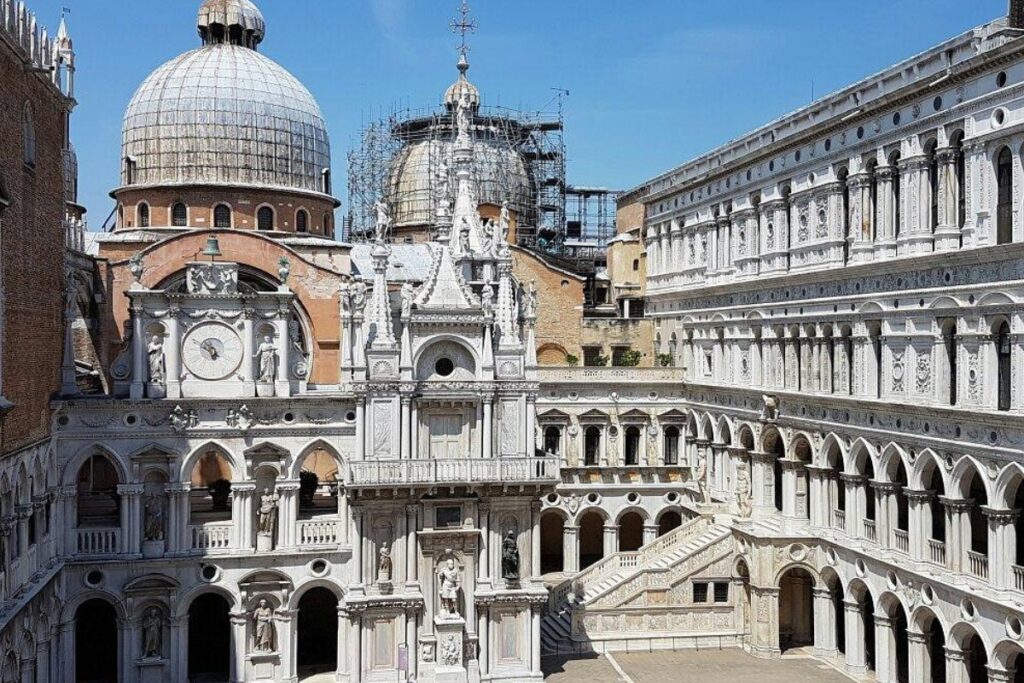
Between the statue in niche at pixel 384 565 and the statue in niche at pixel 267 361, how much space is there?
19.3 feet

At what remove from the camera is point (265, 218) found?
149ft

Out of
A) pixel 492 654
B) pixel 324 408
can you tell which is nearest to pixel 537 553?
pixel 492 654

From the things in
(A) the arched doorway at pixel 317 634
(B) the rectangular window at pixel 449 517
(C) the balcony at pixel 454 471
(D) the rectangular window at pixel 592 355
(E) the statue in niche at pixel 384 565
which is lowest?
(A) the arched doorway at pixel 317 634

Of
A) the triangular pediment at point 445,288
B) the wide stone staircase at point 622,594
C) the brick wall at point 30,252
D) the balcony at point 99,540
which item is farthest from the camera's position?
the wide stone staircase at point 622,594

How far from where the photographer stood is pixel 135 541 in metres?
31.5

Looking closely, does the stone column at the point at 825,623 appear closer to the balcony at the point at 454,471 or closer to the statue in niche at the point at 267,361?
the balcony at the point at 454,471

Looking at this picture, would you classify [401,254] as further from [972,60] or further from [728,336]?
[972,60]

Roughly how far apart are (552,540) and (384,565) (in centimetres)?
1843

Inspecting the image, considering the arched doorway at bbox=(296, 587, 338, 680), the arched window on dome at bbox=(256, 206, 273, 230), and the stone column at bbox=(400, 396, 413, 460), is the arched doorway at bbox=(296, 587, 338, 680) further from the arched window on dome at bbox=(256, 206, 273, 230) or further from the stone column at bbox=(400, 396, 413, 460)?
the arched window on dome at bbox=(256, 206, 273, 230)

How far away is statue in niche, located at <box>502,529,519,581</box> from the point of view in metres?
32.5

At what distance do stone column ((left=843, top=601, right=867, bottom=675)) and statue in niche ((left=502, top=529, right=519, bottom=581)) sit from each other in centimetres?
1027

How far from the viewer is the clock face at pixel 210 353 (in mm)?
32750

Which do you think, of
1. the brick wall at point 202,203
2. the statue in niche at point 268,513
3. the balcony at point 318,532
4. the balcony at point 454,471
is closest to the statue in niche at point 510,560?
the balcony at point 454,471

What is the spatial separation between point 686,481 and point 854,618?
1270cm
